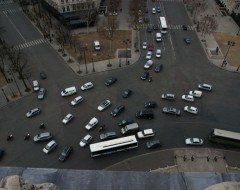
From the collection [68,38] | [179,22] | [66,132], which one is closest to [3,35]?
[68,38]

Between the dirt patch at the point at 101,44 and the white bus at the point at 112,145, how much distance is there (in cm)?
3654

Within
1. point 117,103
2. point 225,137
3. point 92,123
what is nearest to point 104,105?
point 117,103

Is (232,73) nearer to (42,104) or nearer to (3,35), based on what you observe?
(42,104)

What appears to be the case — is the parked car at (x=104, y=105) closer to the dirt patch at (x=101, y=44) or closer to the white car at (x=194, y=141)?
the dirt patch at (x=101, y=44)

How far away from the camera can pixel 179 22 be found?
106 metres

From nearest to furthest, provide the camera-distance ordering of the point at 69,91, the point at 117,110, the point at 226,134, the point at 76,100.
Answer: the point at 226,134 < the point at 117,110 < the point at 76,100 < the point at 69,91

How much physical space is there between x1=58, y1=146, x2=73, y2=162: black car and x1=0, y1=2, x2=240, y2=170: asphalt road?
3.68 feet

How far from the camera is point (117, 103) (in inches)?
2835

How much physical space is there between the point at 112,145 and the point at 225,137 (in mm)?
25839

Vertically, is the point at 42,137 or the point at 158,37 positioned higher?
the point at 158,37

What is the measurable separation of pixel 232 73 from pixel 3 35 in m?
83.1

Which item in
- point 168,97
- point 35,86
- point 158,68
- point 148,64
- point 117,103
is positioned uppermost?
point 148,64

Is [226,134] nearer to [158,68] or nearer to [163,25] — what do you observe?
[158,68]

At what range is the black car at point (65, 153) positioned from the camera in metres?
58.4
